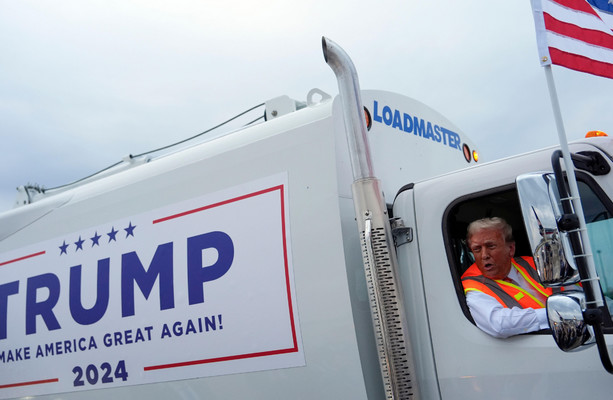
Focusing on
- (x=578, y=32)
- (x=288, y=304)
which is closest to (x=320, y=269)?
(x=288, y=304)

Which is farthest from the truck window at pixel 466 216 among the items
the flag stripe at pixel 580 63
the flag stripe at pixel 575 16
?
the flag stripe at pixel 575 16

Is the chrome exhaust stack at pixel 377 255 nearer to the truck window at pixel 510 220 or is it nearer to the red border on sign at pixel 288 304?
the truck window at pixel 510 220

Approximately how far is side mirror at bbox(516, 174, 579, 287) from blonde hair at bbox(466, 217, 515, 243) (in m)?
0.80

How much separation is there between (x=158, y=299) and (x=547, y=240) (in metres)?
2.13

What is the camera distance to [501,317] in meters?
2.62

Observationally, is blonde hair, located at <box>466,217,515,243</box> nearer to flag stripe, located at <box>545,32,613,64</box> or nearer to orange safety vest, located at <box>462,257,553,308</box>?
orange safety vest, located at <box>462,257,553,308</box>

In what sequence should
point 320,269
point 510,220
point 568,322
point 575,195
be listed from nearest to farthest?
point 568,322
point 575,195
point 320,269
point 510,220

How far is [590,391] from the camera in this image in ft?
7.79

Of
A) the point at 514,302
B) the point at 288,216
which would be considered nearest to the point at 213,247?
the point at 288,216

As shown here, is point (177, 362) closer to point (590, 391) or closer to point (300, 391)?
point (300, 391)

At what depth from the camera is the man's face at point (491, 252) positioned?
2.89 metres

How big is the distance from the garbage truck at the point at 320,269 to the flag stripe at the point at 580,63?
13.8 inches

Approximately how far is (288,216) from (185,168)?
2.90 ft

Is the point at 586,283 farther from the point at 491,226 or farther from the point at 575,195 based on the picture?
the point at 491,226
